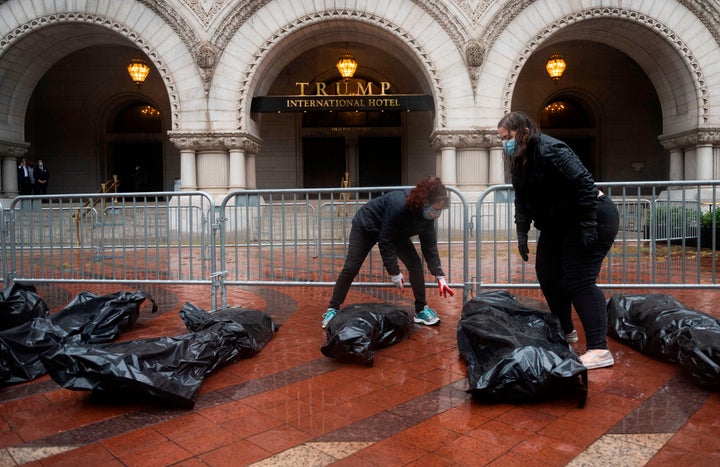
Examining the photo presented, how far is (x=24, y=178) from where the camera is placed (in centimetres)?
1753

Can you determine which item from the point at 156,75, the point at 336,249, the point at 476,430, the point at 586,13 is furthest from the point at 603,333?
the point at 156,75

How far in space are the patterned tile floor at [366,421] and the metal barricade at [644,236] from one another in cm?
178

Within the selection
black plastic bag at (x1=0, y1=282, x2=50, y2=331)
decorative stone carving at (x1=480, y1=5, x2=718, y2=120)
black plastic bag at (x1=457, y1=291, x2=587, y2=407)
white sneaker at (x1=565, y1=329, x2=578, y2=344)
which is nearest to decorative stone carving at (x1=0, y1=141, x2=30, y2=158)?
black plastic bag at (x1=0, y1=282, x2=50, y2=331)

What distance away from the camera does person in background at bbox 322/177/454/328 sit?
4.93 metres

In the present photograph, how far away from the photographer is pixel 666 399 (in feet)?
11.5

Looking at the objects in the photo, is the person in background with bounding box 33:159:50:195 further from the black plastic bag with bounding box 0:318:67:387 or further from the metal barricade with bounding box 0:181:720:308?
the black plastic bag with bounding box 0:318:67:387

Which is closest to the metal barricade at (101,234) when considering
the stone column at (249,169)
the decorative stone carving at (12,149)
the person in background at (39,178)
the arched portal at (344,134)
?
the stone column at (249,169)

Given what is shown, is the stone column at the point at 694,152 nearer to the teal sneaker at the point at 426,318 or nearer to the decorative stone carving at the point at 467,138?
the decorative stone carving at the point at 467,138

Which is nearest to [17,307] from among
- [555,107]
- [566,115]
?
[555,107]

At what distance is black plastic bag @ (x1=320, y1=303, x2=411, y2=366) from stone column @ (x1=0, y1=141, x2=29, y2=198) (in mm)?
15857

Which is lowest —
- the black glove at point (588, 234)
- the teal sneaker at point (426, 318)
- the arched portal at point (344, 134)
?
the teal sneaker at point (426, 318)

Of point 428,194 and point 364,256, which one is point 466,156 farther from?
point 428,194

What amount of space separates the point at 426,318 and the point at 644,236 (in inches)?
126

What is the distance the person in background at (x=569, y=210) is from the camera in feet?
12.9
